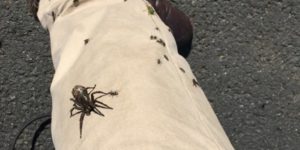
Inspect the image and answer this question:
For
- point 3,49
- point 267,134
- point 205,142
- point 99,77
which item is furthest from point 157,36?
point 3,49

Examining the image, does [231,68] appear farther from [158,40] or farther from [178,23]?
[158,40]

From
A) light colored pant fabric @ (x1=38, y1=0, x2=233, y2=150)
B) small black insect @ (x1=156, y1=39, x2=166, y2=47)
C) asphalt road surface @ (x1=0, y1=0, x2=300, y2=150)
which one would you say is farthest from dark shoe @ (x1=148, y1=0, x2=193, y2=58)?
small black insect @ (x1=156, y1=39, x2=166, y2=47)

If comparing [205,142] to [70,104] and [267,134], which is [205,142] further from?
[267,134]

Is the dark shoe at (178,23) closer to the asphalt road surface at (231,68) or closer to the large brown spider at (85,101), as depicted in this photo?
the asphalt road surface at (231,68)

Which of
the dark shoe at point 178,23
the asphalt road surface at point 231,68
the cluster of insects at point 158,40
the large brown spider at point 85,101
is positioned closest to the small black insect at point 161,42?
the cluster of insects at point 158,40

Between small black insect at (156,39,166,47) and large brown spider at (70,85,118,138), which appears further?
small black insect at (156,39,166,47)

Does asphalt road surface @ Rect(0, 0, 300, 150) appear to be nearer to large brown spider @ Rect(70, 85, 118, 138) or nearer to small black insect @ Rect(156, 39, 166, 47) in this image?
small black insect @ Rect(156, 39, 166, 47)

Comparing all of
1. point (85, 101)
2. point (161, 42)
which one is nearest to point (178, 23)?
point (161, 42)
